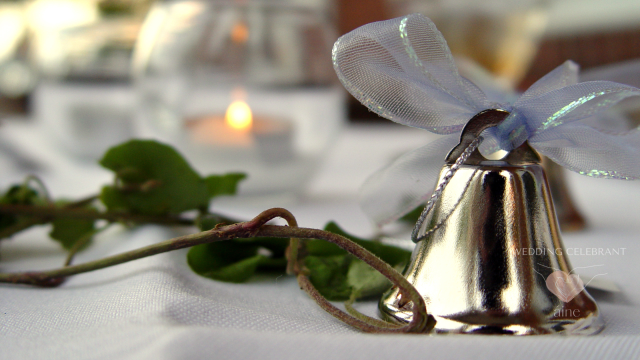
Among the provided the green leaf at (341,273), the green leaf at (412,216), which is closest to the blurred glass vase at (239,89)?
the green leaf at (412,216)

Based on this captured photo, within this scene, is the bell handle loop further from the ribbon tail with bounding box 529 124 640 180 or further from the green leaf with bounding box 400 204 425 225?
the green leaf with bounding box 400 204 425 225

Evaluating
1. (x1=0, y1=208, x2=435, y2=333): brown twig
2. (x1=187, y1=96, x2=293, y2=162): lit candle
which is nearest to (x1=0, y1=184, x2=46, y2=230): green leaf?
(x1=0, y1=208, x2=435, y2=333): brown twig

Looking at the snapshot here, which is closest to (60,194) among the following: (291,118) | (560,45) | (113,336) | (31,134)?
(291,118)

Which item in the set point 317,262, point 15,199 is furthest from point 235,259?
point 15,199

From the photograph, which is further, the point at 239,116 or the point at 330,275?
the point at 239,116

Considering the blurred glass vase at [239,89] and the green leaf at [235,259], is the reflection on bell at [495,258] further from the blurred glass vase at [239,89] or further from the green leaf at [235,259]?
the blurred glass vase at [239,89]

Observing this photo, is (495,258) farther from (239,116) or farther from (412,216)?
(239,116)
